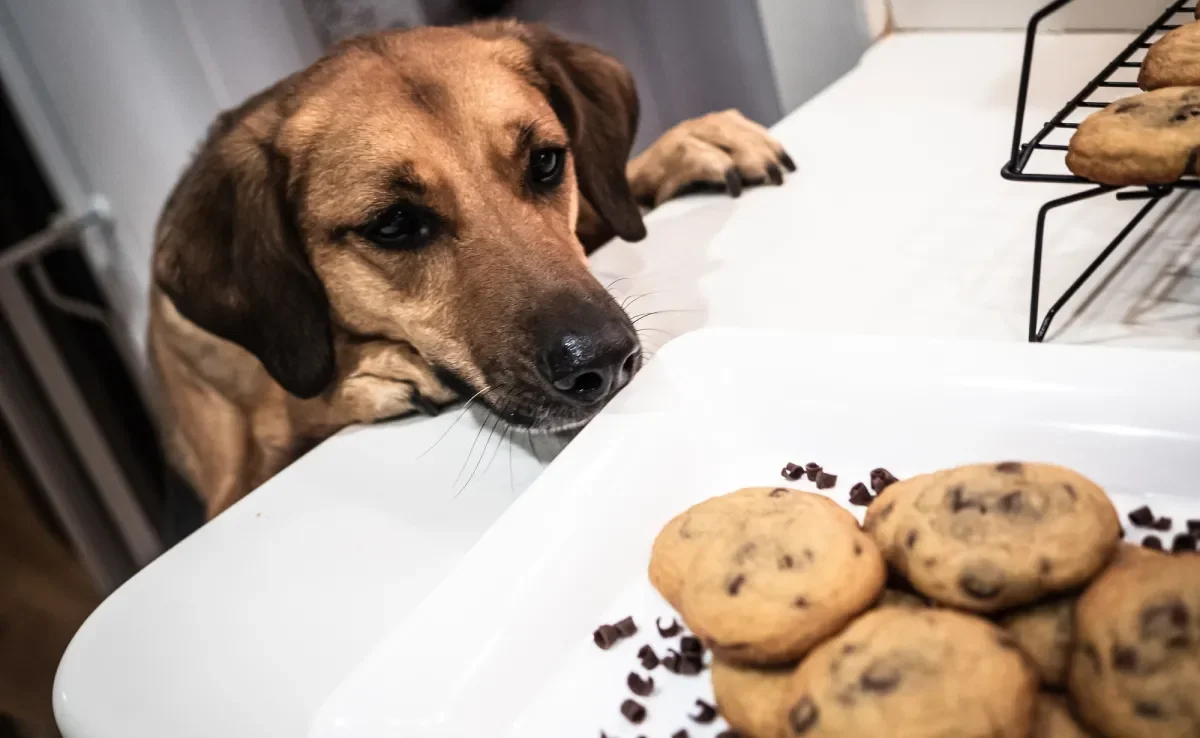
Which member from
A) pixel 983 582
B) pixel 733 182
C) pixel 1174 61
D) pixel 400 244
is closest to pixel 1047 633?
pixel 983 582

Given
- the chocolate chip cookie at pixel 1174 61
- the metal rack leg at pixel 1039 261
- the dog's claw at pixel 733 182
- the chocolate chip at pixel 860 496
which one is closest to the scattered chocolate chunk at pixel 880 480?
the chocolate chip at pixel 860 496

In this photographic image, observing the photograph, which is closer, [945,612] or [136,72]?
[945,612]

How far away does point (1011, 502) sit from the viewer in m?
0.58

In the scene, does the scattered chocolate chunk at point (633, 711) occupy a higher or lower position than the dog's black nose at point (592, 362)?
lower

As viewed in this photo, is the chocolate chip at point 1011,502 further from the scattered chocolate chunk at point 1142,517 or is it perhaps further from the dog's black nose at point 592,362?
the dog's black nose at point 592,362

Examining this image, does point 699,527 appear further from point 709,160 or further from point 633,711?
point 709,160

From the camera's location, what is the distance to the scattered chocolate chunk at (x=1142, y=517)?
63 cm

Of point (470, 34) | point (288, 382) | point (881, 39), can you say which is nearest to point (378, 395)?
point (288, 382)

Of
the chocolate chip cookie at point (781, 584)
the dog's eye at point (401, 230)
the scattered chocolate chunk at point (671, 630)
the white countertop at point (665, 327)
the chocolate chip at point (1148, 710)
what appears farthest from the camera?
the dog's eye at point (401, 230)

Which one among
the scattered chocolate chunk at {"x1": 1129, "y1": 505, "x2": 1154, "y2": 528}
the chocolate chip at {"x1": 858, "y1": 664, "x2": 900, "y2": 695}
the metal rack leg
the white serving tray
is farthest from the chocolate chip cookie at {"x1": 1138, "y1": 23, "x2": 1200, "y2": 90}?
the chocolate chip at {"x1": 858, "y1": 664, "x2": 900, "y2": 695}

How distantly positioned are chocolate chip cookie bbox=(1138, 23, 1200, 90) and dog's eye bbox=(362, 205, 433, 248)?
80cm

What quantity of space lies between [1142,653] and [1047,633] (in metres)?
0.07

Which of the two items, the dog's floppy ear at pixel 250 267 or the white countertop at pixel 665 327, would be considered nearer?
the white countertop at pixel 665 327

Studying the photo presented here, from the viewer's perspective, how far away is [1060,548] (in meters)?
0.55
